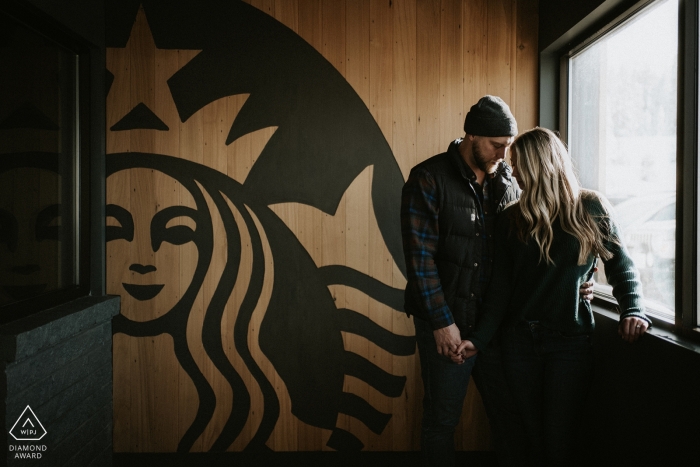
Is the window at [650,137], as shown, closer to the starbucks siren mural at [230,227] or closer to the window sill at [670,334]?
the window sill at [670,334]

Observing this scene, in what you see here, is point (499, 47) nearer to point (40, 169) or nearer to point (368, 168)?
point (368, 168)

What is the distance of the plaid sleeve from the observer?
5.40 feet

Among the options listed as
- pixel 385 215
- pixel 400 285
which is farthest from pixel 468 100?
pixel 400 285

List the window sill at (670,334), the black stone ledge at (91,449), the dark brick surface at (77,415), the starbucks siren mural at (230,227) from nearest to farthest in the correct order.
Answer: the window sill at (670,334) → the dark brick surface at (77,415) → the black stone ledge at (91,449) → the starbucks siren mural at (230,227)

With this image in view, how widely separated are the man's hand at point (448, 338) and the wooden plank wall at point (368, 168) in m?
0.70

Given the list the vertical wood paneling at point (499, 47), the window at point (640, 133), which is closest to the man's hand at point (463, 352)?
the window at point (640, 133)

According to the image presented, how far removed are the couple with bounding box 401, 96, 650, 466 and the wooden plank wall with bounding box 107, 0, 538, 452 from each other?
0.58 meters

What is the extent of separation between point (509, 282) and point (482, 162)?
46cm

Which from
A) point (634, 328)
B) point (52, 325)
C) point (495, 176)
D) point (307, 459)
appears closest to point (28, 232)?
point (52, 325)

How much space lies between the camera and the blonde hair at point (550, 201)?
1.51 meters

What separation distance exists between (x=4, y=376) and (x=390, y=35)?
86.1 inches

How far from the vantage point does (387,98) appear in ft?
7.67

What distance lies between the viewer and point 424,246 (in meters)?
1.68

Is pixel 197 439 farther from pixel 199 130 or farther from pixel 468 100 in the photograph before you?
pixel 468 100
